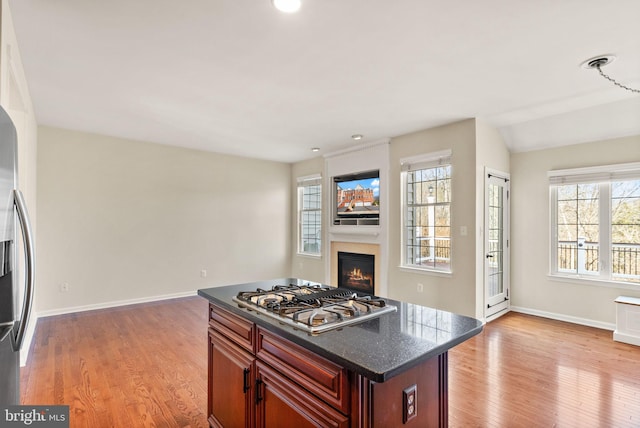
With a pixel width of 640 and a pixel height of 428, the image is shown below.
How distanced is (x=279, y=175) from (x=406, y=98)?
4.05m

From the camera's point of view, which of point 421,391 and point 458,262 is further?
point 458,262

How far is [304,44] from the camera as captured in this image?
245 centimetres

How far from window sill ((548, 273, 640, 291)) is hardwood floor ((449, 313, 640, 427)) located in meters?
0.58

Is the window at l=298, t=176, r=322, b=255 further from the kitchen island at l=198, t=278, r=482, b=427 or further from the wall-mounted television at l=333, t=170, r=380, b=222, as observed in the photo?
the kitchen island at l=198, t=278, r=482, b=427

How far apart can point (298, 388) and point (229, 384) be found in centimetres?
68

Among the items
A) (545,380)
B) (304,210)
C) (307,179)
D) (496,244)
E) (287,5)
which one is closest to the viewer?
(287,5)

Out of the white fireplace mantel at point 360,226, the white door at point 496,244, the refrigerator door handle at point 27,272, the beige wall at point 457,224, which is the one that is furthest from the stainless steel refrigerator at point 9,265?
the white fireplace mantel at point 360,226

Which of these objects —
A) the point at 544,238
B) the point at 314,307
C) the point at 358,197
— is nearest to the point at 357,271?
the point at 358,197

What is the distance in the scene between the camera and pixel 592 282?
4164 millimetres

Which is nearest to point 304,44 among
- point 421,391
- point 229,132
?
Result: point 421,391

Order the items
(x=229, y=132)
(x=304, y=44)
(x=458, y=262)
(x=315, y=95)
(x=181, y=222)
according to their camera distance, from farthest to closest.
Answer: (x=181, y=222) → (x=229, y=132) → (x=458, y=262) → (x=315, y=95) → (x=304, y=44)

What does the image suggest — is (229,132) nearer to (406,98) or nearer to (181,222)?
(181,222)

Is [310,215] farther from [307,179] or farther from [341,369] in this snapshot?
[341,369]

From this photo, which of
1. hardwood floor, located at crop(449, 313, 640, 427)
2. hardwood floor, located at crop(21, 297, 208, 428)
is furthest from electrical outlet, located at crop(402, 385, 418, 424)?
Result: hardwood floor, located at crop(21, 297, 208, 428)
